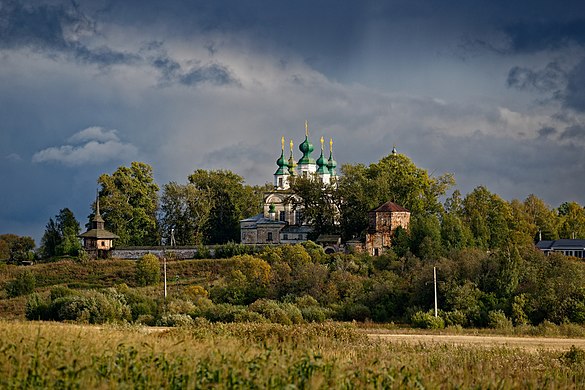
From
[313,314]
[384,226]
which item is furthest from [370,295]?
[384,226]

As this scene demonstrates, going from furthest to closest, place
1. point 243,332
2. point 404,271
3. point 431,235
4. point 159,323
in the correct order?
point 431,235 → point 404,271 → point 159,323 → point 243,332

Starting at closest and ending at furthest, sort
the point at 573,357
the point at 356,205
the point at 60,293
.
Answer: the point at 573,357 → the point at 60,293 → the point at 356,205

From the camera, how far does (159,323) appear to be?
35.2 m

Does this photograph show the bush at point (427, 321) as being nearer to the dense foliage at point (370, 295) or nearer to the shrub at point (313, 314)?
the dense foliage at point (370, 295)

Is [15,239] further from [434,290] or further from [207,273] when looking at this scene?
[434,290]

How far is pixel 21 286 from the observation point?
51.0 m

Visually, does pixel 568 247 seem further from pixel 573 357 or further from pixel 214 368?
pixel 214 368

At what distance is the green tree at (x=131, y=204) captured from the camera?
2830 inches

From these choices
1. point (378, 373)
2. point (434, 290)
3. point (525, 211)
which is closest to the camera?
point (378, 373)

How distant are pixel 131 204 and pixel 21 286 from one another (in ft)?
79.4

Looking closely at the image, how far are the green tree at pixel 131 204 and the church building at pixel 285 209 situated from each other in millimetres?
8644

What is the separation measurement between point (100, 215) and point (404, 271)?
30.5 meters

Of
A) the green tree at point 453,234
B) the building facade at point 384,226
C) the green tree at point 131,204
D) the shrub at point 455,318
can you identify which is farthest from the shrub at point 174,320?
the green tree at point 131,204

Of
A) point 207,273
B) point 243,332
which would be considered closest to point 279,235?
point 207,273
